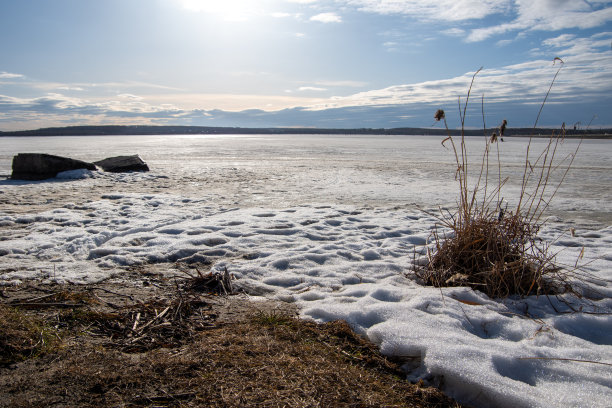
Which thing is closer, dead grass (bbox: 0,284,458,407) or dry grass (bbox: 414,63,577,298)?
dead grass (bbox: 0,284,458,407)

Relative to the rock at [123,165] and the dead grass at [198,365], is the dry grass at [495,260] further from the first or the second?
the rock at [123,165]

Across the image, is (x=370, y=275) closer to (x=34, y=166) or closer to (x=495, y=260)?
(x=495, y=260)

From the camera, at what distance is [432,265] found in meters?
3.12

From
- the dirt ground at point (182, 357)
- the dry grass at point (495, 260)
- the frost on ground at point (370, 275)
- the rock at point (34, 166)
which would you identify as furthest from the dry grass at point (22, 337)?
the rock at point (34, 166)

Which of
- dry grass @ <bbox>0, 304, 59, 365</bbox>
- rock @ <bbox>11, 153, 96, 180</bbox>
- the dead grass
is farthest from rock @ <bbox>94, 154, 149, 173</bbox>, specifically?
dry grass @ <bbox>0, 304, 59, 365</bbox>

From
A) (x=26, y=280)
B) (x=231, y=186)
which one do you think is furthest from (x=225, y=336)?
(x=231, y=186)

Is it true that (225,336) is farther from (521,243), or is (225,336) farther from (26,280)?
(521,243)

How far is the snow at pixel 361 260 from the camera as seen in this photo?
1.88 metres

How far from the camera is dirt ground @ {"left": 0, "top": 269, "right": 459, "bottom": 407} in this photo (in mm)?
1515

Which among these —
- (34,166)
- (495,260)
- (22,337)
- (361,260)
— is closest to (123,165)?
(34,166)

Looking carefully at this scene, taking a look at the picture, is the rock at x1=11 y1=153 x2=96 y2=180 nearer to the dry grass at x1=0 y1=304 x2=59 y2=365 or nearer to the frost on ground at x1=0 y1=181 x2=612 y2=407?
the frost on ground at x1=0 y1=181 x2=612 y2=407

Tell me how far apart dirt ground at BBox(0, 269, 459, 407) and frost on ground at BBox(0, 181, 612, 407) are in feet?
0.86

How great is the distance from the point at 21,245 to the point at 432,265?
13.1ft

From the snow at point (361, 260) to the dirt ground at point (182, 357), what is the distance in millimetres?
257
